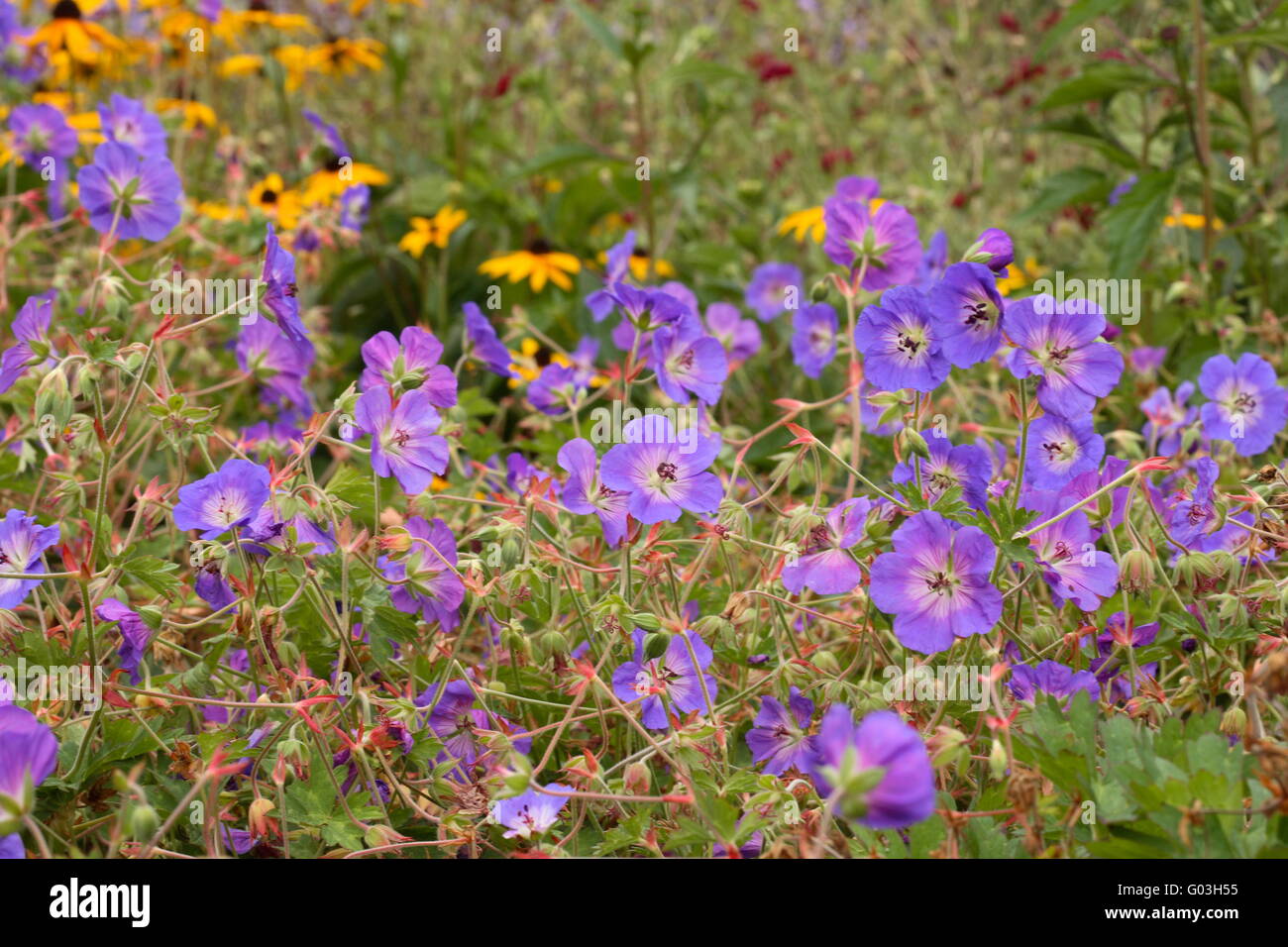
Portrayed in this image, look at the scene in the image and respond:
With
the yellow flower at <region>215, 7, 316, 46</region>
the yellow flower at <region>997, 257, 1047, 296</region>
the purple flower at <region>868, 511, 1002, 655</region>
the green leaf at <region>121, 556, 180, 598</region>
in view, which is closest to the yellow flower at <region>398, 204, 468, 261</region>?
the yellow flower at <region>215, 7, 316, 46</region>

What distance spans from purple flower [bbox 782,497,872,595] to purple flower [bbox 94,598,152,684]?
1.98 ft

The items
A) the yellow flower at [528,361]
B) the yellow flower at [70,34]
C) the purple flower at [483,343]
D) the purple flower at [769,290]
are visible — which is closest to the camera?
the purple flower at [483,343]

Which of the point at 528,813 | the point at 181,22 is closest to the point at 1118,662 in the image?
the point at 528,813

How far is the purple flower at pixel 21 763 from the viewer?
0.77 m

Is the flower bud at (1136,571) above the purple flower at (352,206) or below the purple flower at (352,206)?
below

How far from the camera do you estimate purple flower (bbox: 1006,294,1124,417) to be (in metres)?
1.01

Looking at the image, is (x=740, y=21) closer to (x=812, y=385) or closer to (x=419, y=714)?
(x=812, y=385)

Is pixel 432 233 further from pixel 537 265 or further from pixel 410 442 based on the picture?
pixel 410 442

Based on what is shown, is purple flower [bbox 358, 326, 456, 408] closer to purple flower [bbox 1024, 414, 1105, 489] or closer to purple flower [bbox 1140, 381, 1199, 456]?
purple flower [bbox 1024, 414, 1105, 489]

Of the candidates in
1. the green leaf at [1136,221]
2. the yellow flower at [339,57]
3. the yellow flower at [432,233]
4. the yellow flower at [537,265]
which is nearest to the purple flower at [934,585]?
the green leaf at [1136,221]

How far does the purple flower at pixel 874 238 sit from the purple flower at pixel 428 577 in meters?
0.55

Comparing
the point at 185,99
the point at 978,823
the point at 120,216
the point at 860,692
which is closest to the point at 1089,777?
the point at 978,823

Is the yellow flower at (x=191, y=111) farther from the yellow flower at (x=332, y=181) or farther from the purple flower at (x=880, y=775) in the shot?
the purple flower at (x=880, y=775)

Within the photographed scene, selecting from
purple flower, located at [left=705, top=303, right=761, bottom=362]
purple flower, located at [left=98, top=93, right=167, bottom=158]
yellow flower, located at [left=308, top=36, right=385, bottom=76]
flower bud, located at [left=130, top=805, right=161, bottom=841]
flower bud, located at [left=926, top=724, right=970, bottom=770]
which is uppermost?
yellow flower, located at [left=308, top=36, right=385, bottom=76]
